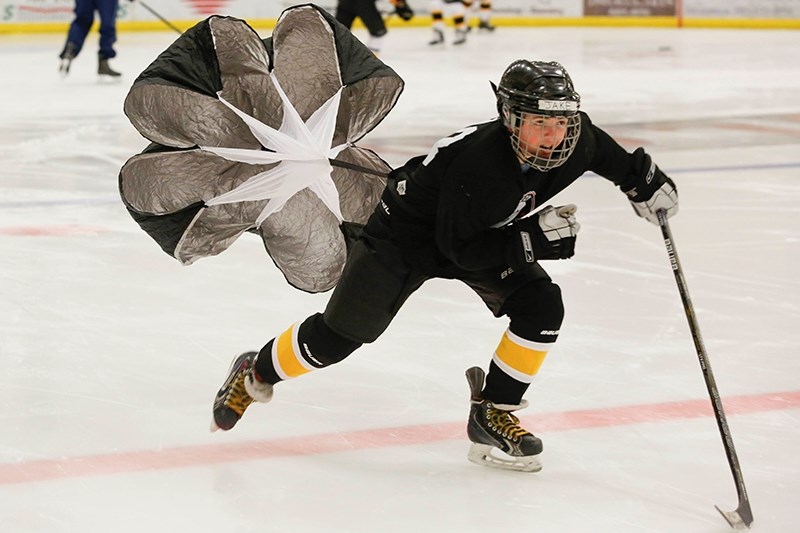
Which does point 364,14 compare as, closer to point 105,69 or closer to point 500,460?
point 105,69

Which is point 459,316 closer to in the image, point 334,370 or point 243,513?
point 334,370

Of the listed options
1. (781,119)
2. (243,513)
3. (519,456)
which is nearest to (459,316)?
(519,456)

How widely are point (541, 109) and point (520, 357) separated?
55 cm

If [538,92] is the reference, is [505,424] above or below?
below

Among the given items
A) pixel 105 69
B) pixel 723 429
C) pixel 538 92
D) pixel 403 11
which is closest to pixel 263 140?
pixel 538 92

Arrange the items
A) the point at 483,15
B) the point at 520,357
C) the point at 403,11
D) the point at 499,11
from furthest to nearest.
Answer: the point at 499,11 → the point at 483,15 → the point at 403,11 → the point at 520,357

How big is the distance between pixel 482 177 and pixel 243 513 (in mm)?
810

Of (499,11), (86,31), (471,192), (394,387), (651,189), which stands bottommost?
(499,11)

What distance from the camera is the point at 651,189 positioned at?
2807mm

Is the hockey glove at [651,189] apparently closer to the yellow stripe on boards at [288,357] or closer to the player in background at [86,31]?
the yellow stripe on boards at [288,357]

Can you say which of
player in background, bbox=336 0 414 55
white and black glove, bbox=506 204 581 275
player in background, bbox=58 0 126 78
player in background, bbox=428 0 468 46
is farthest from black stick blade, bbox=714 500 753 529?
player in background, bbox=428 0 468 46

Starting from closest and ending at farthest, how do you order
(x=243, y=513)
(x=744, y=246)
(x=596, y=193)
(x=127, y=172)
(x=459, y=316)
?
(x=243, y=513) < (x=127, y=172) < (x=459, y=316) < (x=744, y=246) < (x=596, y=193)

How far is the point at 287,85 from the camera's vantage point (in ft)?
10.3

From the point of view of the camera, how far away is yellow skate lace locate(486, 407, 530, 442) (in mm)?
2729
